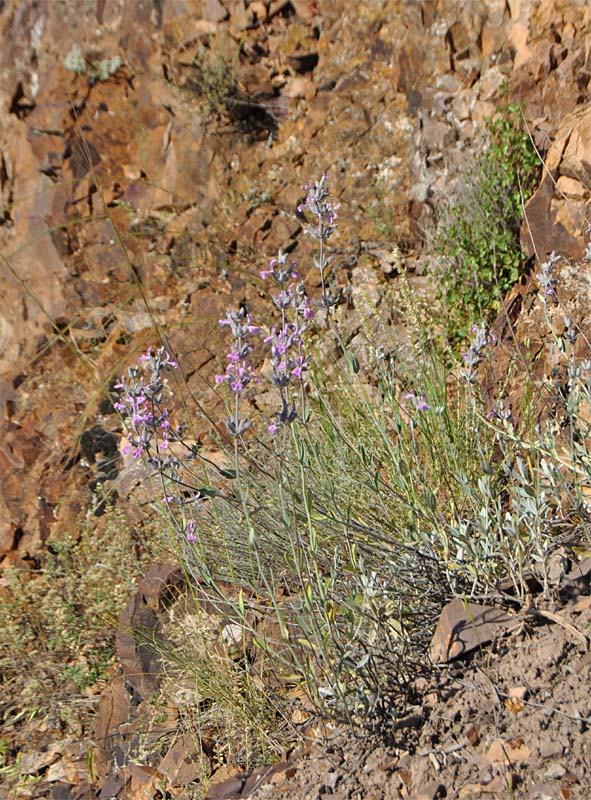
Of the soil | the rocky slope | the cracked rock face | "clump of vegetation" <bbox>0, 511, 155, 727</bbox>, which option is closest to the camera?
the soil

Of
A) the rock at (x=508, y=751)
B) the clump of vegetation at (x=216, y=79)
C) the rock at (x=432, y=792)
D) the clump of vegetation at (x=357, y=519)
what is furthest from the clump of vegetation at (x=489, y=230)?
the rock at (x=432, y=792)

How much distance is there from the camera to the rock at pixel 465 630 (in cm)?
213

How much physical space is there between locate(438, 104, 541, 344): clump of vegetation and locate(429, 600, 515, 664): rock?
2.05 m

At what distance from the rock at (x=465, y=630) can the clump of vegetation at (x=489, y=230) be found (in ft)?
6.72

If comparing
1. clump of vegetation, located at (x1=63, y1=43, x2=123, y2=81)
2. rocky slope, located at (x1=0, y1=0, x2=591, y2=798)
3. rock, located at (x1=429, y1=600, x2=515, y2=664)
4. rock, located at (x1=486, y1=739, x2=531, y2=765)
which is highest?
clump of vegetation, located at (x1=63, y1=43, x2=123, y2=81)

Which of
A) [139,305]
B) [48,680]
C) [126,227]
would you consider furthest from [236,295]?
[48,680]

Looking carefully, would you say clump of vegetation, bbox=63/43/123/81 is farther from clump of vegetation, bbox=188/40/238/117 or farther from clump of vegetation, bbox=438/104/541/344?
clump of vegetation, bbox=438/104/541/344

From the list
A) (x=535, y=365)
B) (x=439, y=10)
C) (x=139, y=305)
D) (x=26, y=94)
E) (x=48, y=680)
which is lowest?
(x=48, y=680)

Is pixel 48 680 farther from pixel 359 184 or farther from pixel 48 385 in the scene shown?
pixel 359 184

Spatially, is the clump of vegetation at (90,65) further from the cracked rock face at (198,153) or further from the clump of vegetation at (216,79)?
the clump of vegetation at (216,79)

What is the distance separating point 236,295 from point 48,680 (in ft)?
8.77

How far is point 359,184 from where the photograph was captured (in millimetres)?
5160

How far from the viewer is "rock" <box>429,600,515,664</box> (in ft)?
6.98

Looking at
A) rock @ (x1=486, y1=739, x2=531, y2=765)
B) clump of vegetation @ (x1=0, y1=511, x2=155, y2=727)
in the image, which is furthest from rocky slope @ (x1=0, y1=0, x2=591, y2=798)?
rock @ (x1=486, y1=739, x2=531, y2=765)
